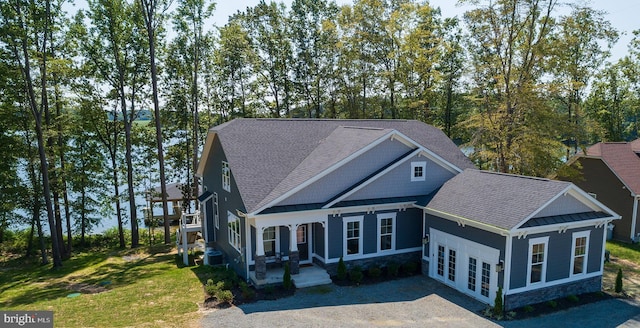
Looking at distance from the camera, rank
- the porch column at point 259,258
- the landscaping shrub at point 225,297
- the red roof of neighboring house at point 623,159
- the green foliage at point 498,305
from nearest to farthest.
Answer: the green foliage at point 498,305 → the landscaping shrub at point 225,297 → the porch column at point 259,258 → the red roof of neighboring house at point 623,159

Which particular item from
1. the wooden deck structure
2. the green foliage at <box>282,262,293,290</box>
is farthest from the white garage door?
the wooden deck structure

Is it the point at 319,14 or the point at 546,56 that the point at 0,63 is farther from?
the point at 546,56

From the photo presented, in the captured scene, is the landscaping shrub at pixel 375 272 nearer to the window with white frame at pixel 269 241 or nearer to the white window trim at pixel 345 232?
the white window trim at pixel 345 232

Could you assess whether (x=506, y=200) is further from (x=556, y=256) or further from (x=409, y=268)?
(x=409, y=268)

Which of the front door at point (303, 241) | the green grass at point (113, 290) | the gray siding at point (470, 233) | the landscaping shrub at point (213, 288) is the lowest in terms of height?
the green grass at point (113, 290)

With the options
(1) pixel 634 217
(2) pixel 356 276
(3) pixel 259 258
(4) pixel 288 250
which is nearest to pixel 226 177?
(4) pixel 288 250

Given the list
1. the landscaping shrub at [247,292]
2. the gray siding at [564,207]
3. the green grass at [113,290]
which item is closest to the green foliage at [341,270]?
the landscaping shrub at [247,292]
